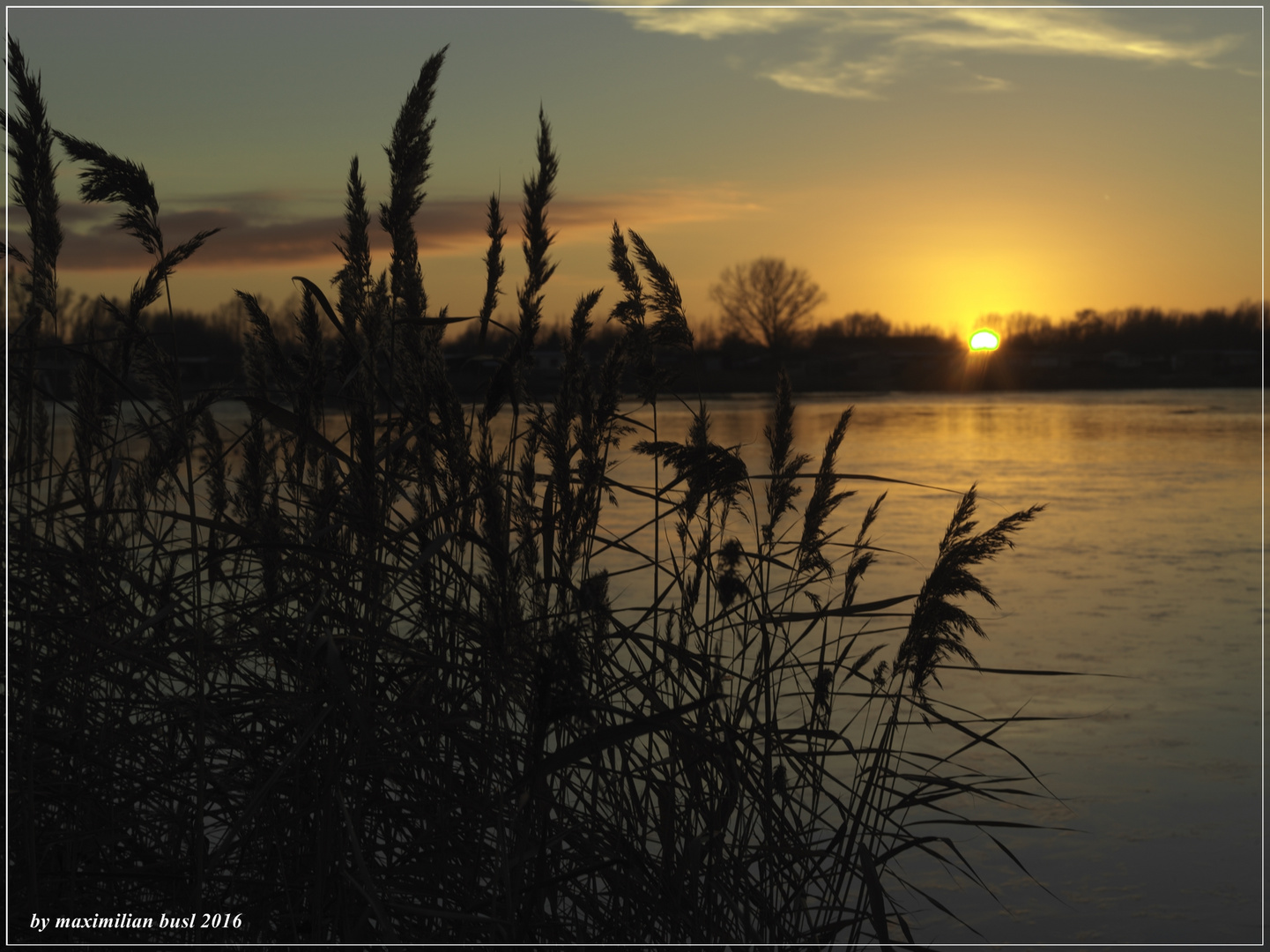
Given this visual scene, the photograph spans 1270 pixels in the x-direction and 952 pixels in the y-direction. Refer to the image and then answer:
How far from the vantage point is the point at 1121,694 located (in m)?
5.75

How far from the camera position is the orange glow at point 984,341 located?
92.9 metres

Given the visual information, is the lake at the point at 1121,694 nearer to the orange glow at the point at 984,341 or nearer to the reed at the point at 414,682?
the reed at the point at 414,682

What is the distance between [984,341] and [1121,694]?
95159 millimetres

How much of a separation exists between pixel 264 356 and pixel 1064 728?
4.57m

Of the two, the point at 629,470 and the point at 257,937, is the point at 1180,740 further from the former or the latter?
the point at 629,470

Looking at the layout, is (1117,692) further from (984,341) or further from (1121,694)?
(984,341)

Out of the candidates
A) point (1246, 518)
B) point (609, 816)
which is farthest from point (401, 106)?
point (1246, 518)

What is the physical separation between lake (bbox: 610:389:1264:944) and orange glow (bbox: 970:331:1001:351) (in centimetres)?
8114

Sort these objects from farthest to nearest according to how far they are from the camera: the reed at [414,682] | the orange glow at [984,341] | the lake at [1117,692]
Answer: the orange glow at [984,341]
the lake at [1117,692]
the reed at [414,682]

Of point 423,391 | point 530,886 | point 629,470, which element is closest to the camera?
point 530,886

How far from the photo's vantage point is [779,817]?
224cm

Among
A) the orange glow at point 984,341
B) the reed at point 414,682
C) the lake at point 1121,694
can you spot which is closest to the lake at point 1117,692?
the lake at point 1121,694

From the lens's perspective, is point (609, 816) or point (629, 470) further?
point (629, 470)

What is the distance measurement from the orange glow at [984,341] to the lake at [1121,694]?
3194 inches
